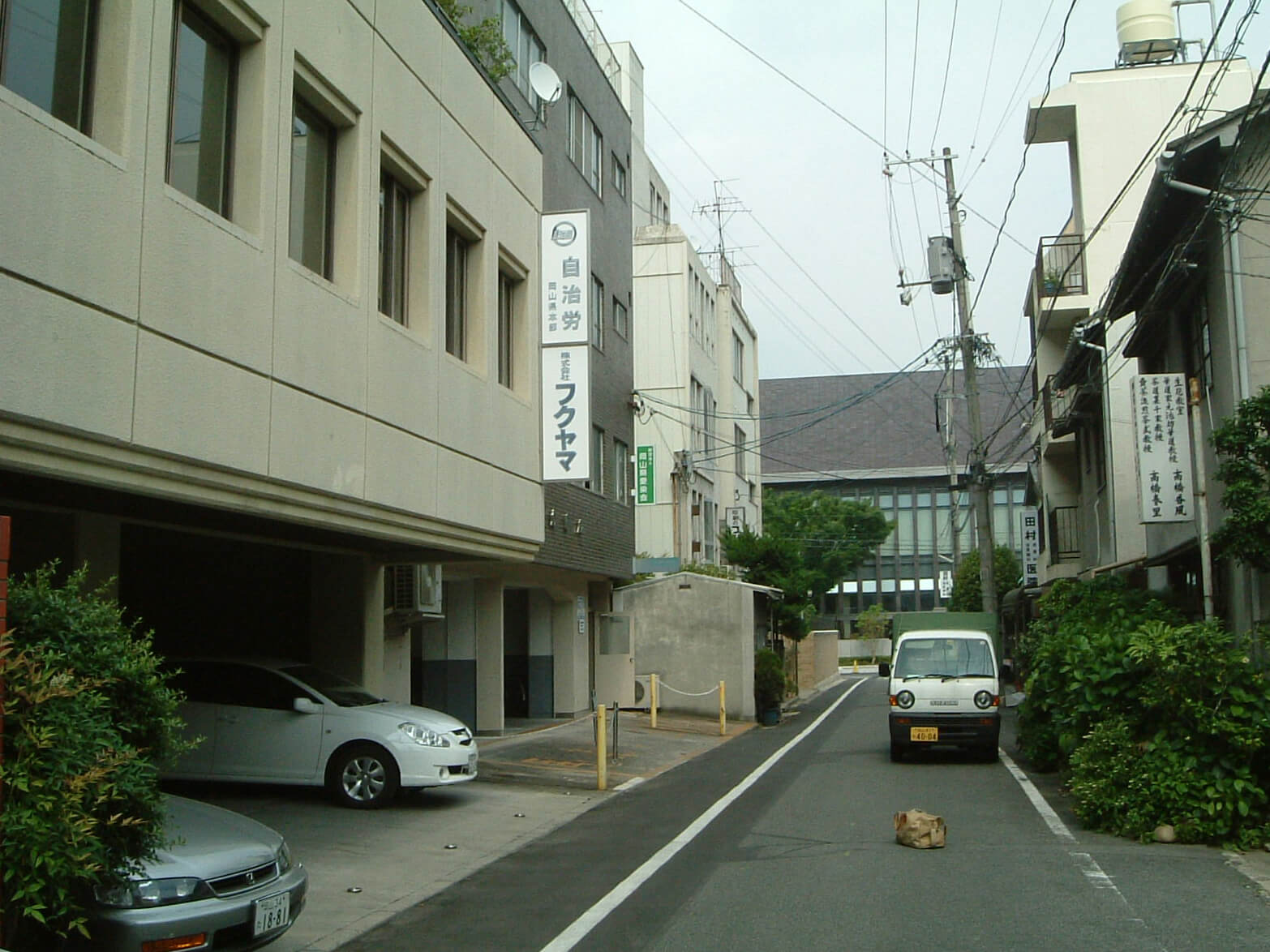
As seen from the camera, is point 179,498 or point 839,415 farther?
point 839,415

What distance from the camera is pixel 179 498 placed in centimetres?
872

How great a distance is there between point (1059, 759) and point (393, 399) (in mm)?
10549

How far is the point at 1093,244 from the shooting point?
1129 inches

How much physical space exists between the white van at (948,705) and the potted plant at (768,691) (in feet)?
33.3

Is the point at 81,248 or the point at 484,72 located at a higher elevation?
the point at 484,72

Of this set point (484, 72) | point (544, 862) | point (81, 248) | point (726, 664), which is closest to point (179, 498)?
point (81, 248)

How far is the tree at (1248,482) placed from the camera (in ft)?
40.3

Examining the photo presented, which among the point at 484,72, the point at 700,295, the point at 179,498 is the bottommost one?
the point at 179,498

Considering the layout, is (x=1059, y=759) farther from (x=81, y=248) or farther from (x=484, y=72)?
(x=81, y=248)

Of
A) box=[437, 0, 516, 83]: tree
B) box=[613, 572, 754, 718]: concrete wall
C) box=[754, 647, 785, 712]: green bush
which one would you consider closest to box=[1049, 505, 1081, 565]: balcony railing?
box=[754, 647, 785, 712]: green bush

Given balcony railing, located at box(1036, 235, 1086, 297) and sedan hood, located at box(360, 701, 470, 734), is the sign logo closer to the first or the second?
sedan hood, located at box(360, 701, 470, 734)

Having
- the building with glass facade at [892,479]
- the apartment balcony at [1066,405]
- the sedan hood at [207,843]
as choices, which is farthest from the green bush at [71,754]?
the building with glass facade at [892,479]

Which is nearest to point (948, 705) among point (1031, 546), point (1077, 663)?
point (1077, 663)

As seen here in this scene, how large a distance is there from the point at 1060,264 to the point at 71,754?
27.9m
